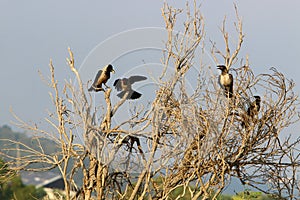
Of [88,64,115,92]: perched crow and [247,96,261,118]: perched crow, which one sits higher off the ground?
[247,96,261,118]: perched crow

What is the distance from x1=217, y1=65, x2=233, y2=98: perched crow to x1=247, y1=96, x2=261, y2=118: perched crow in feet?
0.77

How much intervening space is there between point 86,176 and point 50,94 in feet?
2.17

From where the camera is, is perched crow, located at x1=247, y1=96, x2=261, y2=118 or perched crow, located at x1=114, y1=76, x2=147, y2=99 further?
perched crow, located at x1=247, y1=96, x2=261, y2=118

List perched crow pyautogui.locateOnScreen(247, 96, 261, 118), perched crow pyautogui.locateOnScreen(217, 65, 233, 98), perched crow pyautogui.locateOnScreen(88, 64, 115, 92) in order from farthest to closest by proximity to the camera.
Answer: perched crow pyautogui.locateOnScreen(247, 96, 261, 118) < perched crow pyautogui.locateOnScreen(217, 65, 233, 98) < perched crow pyautogui.locateOnScreen(88, 64, 115, 92)

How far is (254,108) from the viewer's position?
181 inches

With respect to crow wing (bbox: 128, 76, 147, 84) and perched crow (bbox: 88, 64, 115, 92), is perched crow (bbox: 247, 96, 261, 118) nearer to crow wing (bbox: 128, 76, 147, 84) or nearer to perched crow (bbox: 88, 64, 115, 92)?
crow wing (bbox: 128, 76, 147, 84)

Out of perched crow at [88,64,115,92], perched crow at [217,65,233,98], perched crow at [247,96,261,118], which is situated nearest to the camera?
perched crow at [88,64,115,92]

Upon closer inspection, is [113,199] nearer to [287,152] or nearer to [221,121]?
[221,121]

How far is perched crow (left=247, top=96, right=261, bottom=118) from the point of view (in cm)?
461

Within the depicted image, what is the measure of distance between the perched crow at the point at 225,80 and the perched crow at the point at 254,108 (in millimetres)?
234

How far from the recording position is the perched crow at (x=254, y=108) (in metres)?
4.61

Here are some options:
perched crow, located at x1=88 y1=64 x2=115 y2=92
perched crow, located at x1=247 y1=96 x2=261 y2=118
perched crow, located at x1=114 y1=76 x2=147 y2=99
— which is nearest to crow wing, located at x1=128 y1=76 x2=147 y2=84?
perched crow, located at x1=114 y1=76 x2=147 y2=99

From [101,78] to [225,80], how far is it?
904mm

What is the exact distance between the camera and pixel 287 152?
195 inches
